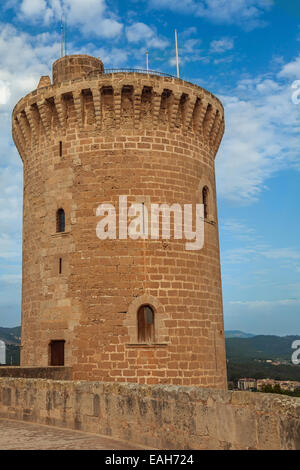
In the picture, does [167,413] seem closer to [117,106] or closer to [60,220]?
[60,220]

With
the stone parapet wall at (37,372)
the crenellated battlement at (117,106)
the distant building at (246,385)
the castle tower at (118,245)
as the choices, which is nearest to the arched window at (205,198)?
the castle tower at (118,245)

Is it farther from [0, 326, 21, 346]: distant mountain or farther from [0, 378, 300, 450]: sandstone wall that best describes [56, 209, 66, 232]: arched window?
[0, 326, 21, 346]: distant mountain

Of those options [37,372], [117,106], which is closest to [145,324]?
[37,372]

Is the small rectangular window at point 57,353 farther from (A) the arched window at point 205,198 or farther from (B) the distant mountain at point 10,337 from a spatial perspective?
(B) the distant mountain at point 10,337

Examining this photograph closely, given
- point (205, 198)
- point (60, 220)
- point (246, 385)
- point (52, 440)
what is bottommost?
point (246, 385)

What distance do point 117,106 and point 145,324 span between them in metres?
6.32

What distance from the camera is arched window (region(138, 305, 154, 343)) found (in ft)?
44.1

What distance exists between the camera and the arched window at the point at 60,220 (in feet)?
48.4

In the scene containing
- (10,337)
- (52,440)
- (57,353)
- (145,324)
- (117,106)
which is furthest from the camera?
(10,337)

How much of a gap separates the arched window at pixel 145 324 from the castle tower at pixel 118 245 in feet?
0.09

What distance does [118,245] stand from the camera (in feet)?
45.1

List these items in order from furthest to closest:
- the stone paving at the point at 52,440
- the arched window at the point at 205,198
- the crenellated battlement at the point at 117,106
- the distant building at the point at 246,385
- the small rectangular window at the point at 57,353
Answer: the distant building at the point at 246,385 < the arched window at the point at 205,198 < the crenellated battlement at the point at 117,106 < the small rectangular window at the point at 57,353 < the stone paving at the point at 52,440

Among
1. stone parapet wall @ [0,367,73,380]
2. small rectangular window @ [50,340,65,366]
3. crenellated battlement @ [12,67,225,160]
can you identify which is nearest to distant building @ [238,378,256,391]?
small rectangular window @ [50,340,65,366]

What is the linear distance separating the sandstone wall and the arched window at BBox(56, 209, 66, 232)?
669 centimetres
